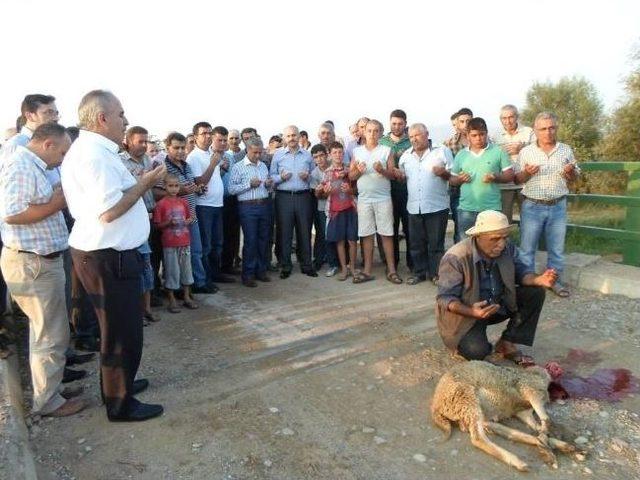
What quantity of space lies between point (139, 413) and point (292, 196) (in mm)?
4201

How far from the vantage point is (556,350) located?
4.78 metres

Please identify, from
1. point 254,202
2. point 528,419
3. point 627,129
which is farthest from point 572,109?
point 528,419

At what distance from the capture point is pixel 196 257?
21.6 feet

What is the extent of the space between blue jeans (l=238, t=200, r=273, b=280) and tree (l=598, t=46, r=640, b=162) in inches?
426

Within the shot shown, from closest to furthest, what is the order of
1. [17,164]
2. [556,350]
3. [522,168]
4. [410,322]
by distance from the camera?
[17,164], [556,350], [410,322], [522,168]

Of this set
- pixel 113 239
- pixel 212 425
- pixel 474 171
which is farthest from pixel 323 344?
pixel 474 171

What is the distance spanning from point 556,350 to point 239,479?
306 cm

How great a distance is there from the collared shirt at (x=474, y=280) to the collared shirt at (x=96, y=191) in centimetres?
232

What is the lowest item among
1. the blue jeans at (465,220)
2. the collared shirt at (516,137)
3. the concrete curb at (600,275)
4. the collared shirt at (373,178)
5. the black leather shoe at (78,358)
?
the black leather shoe at (78,358)

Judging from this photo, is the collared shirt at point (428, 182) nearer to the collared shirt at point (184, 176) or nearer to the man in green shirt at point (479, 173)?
the man in green shirt at point (479, 173)

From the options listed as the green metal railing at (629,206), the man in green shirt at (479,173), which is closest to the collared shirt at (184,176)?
the man in green shirt at (479,173)

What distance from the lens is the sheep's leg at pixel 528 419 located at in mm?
3444

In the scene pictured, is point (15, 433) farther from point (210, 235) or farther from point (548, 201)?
point (548, 201)

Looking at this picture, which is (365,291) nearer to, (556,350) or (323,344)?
(323,344)
